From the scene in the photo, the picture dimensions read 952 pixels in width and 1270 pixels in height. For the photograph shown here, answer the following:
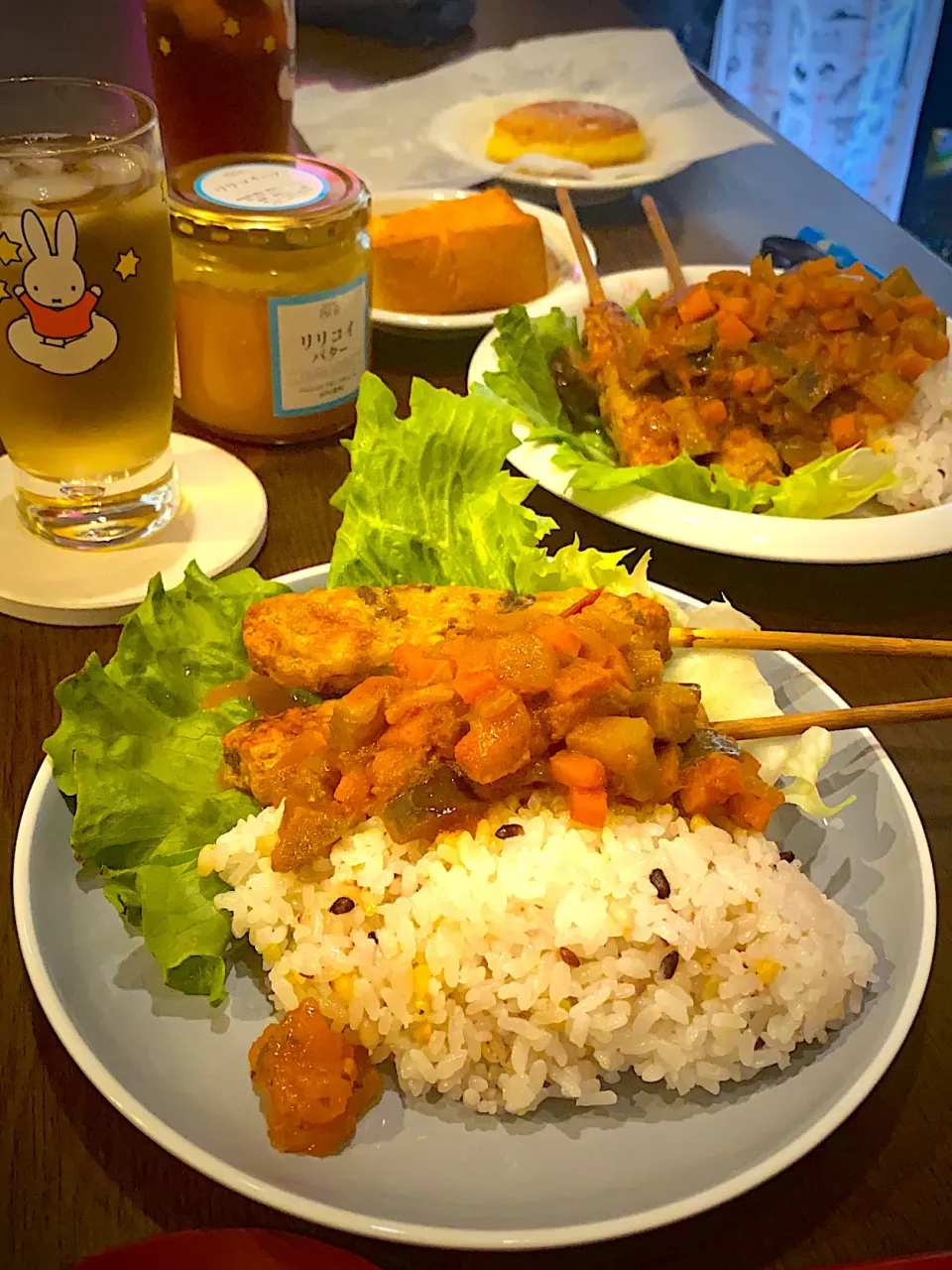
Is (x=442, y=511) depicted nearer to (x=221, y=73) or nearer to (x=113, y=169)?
(x=113, y=169)

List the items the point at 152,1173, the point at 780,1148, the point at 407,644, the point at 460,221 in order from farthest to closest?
the point at 460,221 < the point at 407,644 < the point at 152,1173 < the point at 780,1148

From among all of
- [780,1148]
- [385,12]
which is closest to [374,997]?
[780,1148]

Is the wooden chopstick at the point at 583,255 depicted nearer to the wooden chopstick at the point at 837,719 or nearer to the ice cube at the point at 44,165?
the ice cube at the point at 44,165

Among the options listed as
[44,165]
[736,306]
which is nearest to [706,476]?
[736,306]

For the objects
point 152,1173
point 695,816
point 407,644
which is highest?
point 407,644

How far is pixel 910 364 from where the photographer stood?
287 centimetres

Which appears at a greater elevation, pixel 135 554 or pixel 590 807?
pixel 590 807

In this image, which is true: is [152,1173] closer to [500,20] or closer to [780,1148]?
[780,1148]

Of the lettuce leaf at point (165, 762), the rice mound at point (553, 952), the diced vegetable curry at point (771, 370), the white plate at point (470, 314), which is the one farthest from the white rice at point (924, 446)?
the lettuce leaf at point (165, 762)

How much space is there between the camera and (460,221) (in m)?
3.37

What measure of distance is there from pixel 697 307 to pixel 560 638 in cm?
159

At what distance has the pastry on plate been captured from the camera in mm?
4289

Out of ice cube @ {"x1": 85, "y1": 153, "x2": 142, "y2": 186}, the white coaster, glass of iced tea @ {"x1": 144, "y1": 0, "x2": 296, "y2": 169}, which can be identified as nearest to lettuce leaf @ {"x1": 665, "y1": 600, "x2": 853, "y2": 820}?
the white coaster

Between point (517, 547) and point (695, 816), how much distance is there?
702mm
